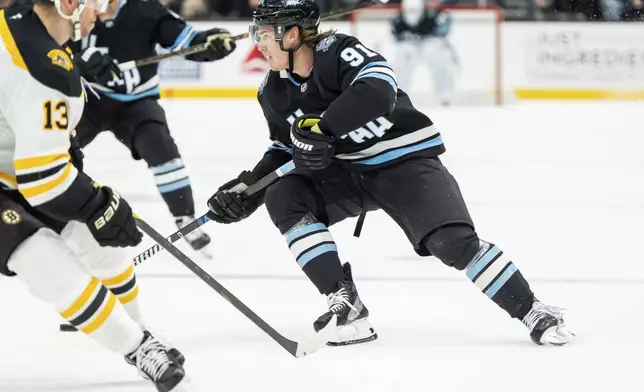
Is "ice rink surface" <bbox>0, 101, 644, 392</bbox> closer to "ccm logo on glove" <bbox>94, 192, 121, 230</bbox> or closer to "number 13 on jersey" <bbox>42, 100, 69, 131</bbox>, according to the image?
"ccm logo on glove" <bbox>94, 192, 121, 230</bbox>

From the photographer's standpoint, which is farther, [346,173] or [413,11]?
[413,11]

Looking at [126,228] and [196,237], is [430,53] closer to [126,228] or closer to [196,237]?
[196,237]

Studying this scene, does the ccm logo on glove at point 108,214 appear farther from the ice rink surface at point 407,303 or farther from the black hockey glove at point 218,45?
the black hockey glove at point 218,45

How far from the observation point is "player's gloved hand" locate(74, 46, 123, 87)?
395cm

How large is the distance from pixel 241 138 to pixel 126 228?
4.87m

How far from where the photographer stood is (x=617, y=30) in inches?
339

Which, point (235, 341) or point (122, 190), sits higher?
point (235, 341)

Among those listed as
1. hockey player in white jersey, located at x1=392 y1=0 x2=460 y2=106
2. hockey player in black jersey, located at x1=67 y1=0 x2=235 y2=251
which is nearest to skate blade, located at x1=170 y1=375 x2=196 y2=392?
hockey player in black jersey, located at x1=67 y1=0 x2=235 y2=251

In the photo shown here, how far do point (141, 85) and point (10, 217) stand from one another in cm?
193

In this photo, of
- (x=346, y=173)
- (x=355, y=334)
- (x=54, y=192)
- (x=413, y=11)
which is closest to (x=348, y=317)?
(x=355, y=334)

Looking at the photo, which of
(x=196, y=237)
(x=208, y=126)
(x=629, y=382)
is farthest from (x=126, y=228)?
(x=208, y=126)

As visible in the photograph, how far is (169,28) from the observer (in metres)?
4.21

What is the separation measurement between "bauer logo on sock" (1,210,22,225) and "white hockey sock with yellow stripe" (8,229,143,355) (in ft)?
0.16

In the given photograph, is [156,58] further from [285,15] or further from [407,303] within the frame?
[407,303]
